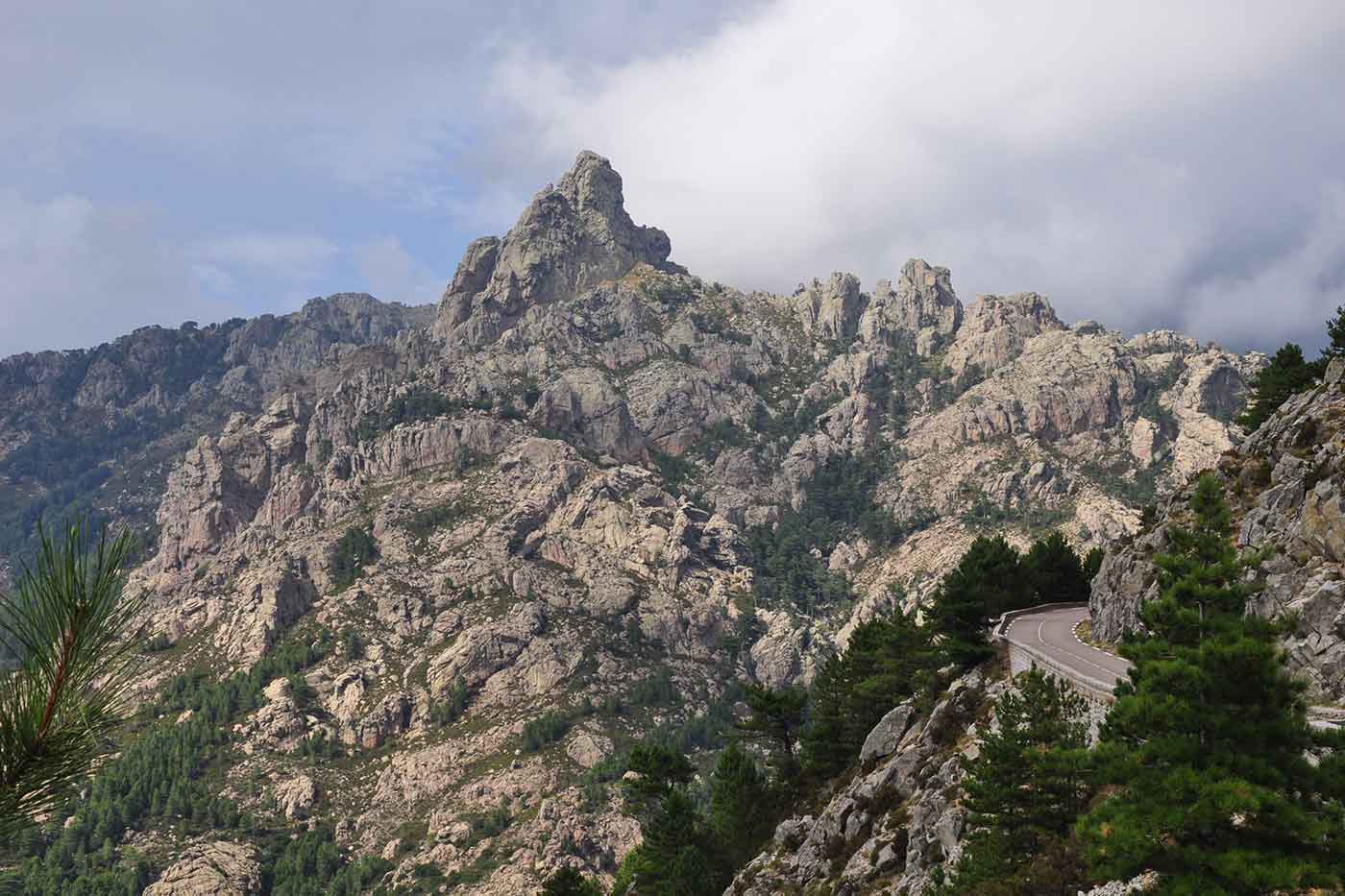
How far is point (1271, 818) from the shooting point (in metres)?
17.5

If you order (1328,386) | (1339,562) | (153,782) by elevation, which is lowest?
(153,782)

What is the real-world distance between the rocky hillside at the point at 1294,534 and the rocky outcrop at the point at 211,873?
155 meters

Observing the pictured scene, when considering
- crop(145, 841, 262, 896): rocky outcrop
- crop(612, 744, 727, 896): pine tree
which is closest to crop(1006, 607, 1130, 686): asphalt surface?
crop(612, 744, 727, 896): pine tree

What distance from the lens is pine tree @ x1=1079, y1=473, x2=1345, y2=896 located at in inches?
687

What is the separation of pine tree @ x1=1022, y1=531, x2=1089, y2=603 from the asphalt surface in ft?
13.5

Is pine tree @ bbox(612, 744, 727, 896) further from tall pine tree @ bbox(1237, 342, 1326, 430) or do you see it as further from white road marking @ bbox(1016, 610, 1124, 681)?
tall pine tree @ bbox(1237, 342, 1326, 430)

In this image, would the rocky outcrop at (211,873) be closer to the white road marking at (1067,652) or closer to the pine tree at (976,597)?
the pine tree at (976,597)

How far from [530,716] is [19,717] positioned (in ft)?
643

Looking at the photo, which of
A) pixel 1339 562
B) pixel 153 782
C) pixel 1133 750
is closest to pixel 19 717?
pixel 1133 750

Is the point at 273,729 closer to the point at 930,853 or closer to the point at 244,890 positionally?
the point at 244,890

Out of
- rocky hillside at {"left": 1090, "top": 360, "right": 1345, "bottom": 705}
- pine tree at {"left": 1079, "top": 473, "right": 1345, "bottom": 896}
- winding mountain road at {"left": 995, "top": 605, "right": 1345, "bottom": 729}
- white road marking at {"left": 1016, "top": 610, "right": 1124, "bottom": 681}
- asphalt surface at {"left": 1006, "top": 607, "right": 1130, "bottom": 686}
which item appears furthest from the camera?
asphalt surface at {"left": 1006, "top": 607, "right": 1130, "bottom": 686}

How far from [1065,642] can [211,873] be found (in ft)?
514

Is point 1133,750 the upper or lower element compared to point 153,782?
upper

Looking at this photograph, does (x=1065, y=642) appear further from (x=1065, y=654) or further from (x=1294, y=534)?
(x=1294, y=534)
